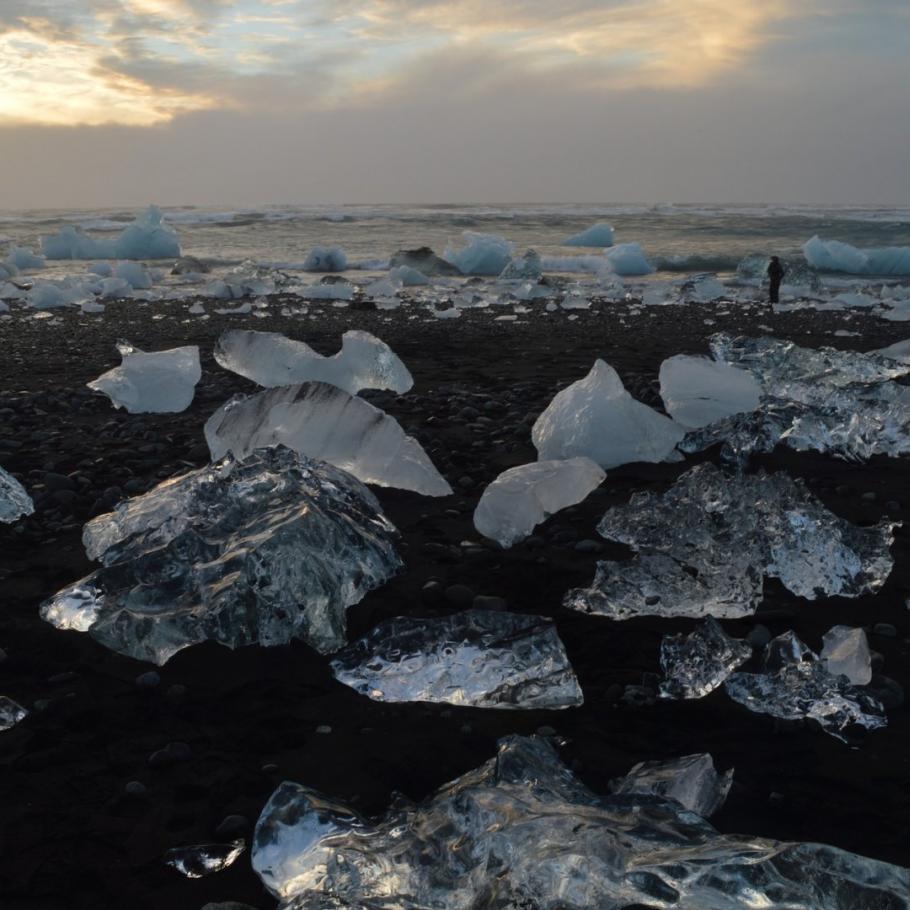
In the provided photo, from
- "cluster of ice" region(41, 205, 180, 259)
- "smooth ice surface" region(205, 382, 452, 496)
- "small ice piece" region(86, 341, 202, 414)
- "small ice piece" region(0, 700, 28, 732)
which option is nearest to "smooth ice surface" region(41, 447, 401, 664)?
"small ice piece" region(0, 700, 28, 732)

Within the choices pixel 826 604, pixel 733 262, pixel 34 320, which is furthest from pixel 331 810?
pixel 733 262

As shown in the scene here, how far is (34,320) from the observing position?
8562mm

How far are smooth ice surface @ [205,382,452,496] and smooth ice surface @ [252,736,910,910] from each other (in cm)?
174

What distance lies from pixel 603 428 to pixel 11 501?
2286 millimetres

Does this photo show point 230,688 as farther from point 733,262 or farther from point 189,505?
point 733,262

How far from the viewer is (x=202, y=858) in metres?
1.50

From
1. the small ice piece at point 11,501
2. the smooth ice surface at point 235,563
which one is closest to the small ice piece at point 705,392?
the smooth ice surface at point 235,563

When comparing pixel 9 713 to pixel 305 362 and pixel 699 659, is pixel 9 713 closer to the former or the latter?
pixel 699 659

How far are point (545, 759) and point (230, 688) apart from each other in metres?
0.86

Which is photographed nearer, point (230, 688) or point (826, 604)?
point (230, 688)

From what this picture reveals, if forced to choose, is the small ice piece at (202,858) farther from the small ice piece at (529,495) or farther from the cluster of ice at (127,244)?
the cluster of ice at (127,244)

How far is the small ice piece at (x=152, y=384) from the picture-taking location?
4508 millimetres

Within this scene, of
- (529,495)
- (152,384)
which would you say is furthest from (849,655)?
(152,384)

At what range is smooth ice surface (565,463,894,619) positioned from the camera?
2.42 meters
